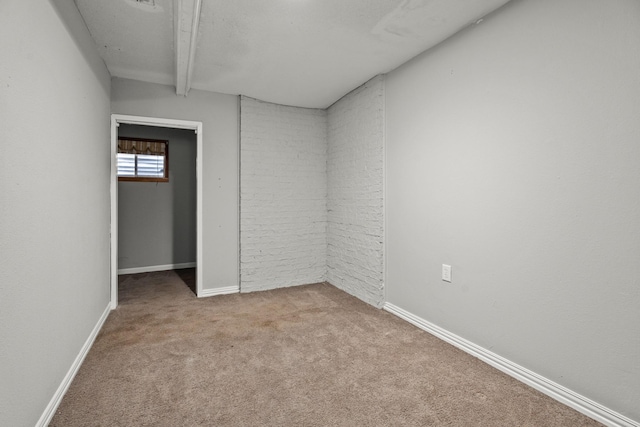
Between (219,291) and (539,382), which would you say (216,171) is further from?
(539,382)

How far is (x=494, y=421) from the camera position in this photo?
5.14 ft

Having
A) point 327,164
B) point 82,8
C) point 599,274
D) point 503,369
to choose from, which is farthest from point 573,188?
point 82,8

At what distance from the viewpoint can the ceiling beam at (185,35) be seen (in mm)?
2013

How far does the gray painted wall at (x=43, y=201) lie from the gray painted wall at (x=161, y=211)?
269 cm

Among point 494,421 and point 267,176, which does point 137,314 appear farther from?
point 494,421

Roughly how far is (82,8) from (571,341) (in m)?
3.54

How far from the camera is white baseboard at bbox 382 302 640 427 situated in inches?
Result: 60.9

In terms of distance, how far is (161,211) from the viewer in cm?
516

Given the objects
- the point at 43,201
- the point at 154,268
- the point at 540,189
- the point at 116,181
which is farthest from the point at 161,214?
the point at 540,189

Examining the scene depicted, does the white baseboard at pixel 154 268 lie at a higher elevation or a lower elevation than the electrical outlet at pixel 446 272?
lower

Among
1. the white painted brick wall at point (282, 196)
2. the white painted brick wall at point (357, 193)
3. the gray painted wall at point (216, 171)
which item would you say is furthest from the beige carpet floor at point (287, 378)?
the white painted brick wall at point (282, 196)

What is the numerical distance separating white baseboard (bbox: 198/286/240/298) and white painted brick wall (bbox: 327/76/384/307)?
3.96ft

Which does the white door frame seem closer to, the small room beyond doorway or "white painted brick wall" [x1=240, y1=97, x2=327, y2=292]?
"white painted brick wall" [x1=240, y1=97, x2=327, y2=292]

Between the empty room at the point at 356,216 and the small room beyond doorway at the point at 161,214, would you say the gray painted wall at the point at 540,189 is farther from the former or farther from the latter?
the small room beyond doorway at the point at 161,214
